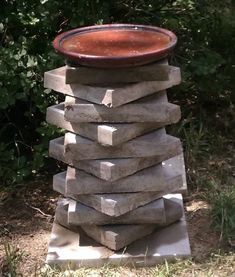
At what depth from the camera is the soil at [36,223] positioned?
397 cm

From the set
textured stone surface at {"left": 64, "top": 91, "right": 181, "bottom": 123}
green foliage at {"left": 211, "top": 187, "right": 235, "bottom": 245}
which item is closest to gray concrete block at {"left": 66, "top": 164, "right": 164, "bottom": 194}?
textured stone surface at {"left": 64, "top": 91, "right": 181, "bottom": 123}

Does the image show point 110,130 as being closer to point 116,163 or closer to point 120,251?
point 116,163

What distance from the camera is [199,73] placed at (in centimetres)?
514

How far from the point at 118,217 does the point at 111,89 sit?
84 cm

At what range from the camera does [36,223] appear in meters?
4.37

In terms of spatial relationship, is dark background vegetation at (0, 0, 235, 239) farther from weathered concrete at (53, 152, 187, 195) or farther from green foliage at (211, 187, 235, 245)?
weathered concrete at (53, 152, 187, 195)

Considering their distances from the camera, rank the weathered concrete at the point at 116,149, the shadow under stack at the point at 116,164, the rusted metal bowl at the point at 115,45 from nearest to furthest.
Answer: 1. the rusted metal bowl at the point at 115,45
2. the shadow under stack at the point at 116,164
3. the weathered concrete at the point at 116,149

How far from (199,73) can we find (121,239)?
1.89m

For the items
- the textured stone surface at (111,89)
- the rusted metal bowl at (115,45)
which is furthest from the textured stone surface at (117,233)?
the rusted metal bowl at (115,45)

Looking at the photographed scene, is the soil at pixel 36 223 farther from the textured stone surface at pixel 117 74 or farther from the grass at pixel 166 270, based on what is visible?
the textured stone surface at pixel 117 74

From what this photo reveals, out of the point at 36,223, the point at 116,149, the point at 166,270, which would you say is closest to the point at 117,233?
the point at 166,270

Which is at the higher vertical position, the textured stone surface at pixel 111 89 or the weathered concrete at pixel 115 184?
the textured stone surface at pixel 111 89

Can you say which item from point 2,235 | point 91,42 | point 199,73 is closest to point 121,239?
point 2,235

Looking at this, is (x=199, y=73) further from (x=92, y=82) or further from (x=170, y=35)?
(x=92, y=82)
